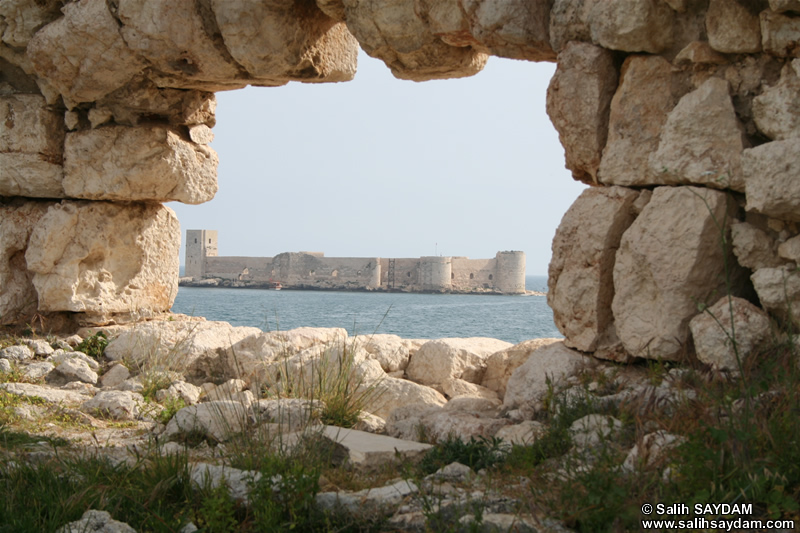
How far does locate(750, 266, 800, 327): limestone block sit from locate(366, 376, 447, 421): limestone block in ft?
8.07

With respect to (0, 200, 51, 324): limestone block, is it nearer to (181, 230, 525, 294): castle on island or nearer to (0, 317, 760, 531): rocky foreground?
(0, 317, 760, 531): rocky foreground

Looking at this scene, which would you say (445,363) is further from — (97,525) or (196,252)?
(196,252)

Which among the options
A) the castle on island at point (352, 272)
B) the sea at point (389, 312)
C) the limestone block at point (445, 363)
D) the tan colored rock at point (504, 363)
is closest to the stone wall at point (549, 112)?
the tan colored rock at point (504, 363)

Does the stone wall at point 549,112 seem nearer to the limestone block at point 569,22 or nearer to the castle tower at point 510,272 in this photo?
the limestone block at point 569,22

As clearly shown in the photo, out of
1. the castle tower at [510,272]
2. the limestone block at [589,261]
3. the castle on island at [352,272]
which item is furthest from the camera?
the castle tower at [510,272]

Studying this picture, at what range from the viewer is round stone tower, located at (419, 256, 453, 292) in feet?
159

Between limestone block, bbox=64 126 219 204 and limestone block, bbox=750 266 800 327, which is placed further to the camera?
limestone block, bbox=64 126 219 204

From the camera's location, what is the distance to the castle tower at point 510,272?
163ft

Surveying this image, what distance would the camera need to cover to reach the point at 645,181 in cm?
393

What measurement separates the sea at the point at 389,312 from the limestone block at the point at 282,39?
7.38m

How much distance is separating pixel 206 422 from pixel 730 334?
109 inches

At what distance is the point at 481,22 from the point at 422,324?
22.6 meters

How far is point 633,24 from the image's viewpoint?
3.79 meters

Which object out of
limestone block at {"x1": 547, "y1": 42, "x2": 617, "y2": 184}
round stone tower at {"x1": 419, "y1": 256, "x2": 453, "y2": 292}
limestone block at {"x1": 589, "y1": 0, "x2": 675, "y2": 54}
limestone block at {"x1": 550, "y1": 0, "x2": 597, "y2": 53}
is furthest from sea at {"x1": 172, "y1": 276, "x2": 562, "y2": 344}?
limestone block at {"x1": 589, "y1": 0, "x2": 675, "y2": 54}
